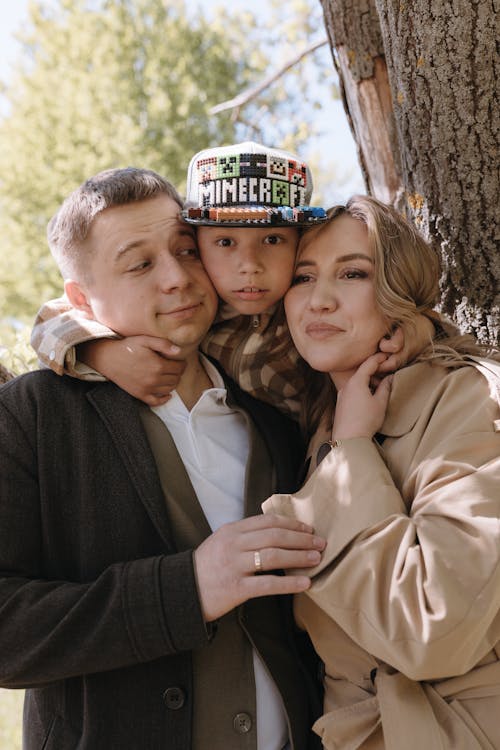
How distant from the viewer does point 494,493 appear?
1.85 m

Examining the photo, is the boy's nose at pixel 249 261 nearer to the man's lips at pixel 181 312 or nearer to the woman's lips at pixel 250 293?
the woman's lips at pixel 250 293

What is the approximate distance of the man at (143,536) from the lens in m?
2.02

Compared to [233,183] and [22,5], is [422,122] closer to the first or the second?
[233,183]

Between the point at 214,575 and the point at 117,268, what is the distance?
3.12ft

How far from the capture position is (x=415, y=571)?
1.79m

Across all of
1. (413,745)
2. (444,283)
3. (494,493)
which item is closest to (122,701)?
(413,745)

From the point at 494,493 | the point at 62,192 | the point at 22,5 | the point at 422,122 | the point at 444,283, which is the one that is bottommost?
the point at 494,493

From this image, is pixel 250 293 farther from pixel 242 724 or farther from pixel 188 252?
pixel 242 724

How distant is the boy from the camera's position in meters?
2.32

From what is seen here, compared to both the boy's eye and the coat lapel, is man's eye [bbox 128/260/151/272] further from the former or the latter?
the coat lapel

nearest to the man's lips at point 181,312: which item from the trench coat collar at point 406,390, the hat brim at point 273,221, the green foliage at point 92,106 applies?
the hat brim at point 273,221

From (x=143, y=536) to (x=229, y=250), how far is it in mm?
866

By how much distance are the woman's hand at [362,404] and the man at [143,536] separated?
30 centimetres

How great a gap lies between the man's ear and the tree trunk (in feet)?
3.95
